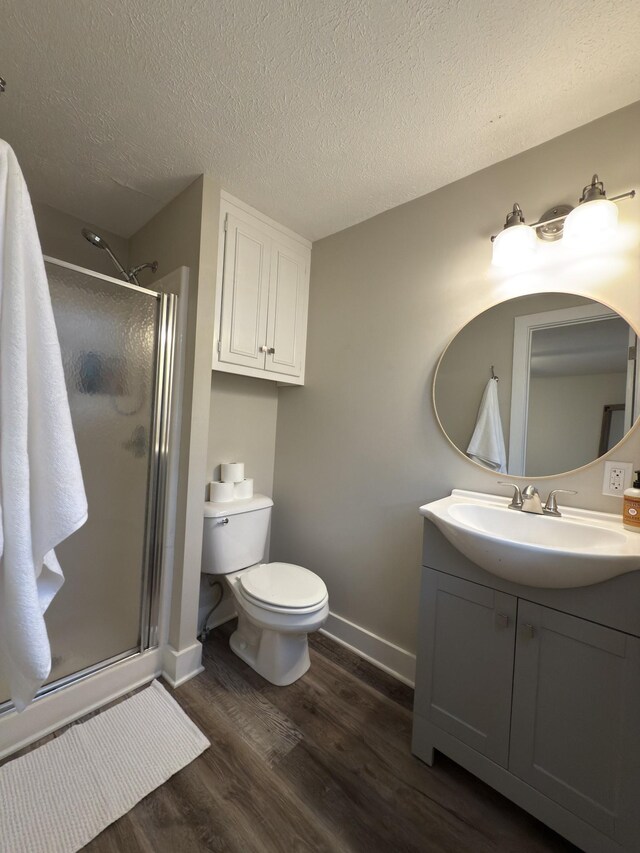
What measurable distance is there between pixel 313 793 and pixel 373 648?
65cm

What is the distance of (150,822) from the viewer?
0.92 metres

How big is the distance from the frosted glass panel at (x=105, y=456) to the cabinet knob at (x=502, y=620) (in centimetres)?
143

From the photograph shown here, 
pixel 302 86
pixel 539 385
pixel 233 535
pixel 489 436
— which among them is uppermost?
pixel 302 86

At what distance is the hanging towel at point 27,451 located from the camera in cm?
70

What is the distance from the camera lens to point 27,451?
745mm

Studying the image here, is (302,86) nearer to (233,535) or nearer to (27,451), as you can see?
(27,451)

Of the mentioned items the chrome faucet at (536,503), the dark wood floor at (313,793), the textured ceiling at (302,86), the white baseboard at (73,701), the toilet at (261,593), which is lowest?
the dark wood floor at (313,793)

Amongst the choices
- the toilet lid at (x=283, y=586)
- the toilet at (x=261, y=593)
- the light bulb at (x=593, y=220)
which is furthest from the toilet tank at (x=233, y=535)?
the light bulb at (x=593, y=220)

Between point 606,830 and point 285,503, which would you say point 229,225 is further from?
point 606,830

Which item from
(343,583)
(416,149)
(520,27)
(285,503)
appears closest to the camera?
(520,27)

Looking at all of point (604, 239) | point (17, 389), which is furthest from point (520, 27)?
point (17, 389)

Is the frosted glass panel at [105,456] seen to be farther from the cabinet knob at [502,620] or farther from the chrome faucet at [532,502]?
the chrome faucet at [532,502]

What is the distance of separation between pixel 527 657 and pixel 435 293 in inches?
53.4

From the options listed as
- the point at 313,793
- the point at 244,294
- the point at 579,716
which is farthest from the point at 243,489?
the point at 579,716
